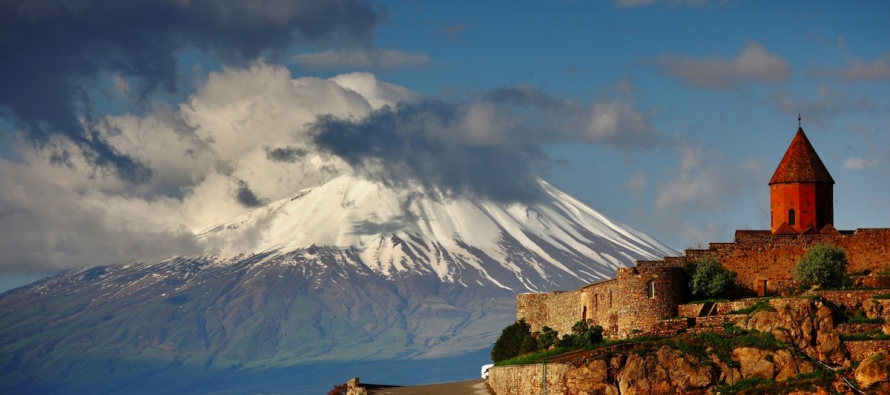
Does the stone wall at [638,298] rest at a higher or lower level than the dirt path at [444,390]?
higher

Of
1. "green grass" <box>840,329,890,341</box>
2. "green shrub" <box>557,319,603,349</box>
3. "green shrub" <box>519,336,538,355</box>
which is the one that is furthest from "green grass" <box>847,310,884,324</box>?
"green shrub" <box>519,336,538,355</box>

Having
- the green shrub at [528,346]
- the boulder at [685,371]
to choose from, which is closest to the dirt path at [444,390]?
the green shrub at [528,346]

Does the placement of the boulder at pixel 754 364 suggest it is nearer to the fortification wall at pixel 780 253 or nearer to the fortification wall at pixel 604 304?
the fortification wall at pixel 604 304

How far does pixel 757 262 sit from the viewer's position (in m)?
55.1

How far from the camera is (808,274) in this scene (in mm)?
53375

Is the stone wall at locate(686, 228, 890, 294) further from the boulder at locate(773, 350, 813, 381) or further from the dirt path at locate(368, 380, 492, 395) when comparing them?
the dirt path at locate(368, 380, 492, 395)

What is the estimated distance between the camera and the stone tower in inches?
2320

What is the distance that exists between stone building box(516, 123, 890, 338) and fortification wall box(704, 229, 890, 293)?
0.11 feet

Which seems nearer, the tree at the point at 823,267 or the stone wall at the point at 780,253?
the tree at the point at 823,267

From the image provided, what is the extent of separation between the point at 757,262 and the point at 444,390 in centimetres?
1372

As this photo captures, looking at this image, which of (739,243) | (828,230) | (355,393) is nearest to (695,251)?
(739,243)

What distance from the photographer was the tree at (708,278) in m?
53.4

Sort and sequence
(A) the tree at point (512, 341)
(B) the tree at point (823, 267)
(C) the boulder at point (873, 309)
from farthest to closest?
(A) the tree at point (512, 341)
(B) the tree at point (823, 267)
(C) the boulder at point (873, 309)

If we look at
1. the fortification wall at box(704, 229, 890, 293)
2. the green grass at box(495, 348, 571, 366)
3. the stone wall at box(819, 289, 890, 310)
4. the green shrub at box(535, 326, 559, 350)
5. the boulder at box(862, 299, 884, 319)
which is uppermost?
the fortification wall at box(704, 229, 890, 293)
